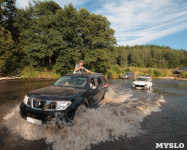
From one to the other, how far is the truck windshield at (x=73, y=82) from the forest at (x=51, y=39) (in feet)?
62.6

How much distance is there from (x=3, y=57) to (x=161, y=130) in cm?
2386

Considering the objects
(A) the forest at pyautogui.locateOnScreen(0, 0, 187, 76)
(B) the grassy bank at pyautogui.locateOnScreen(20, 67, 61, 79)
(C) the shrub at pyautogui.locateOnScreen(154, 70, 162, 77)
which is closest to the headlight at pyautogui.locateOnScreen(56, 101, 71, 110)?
(A) the forest at pyautogui.locateOnScreen(0, 0, 187, 76)

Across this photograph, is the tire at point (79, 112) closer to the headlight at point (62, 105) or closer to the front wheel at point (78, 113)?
the front wheel at point (78, 113)

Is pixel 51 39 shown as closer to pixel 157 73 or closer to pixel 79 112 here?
pixel 79 112

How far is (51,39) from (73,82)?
21.3 m

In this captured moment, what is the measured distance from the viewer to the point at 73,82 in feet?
16.7

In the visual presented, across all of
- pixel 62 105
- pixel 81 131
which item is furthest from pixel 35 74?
pixel 81 131

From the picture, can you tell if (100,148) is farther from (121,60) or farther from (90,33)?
(121,60)

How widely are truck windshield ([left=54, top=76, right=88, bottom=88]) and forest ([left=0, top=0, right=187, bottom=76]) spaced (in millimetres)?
19091

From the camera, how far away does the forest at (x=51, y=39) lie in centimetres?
2334

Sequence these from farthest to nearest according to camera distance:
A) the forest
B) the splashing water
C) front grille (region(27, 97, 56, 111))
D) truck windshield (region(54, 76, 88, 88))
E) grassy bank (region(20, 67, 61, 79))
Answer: the forest < grassy bank (region(20, 67, 61, 79)) < truck windshield (region(54, 76, 88, 88)) < front grille (region(27, 97, 56, 111)) < the splashing water

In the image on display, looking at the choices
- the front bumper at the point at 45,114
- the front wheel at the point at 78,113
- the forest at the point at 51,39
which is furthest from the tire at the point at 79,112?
the forest at the point at 51,39

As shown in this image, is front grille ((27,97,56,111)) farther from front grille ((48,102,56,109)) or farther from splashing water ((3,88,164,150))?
splashing water ((3,88,164,150))

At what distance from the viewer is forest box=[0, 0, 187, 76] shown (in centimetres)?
2334
